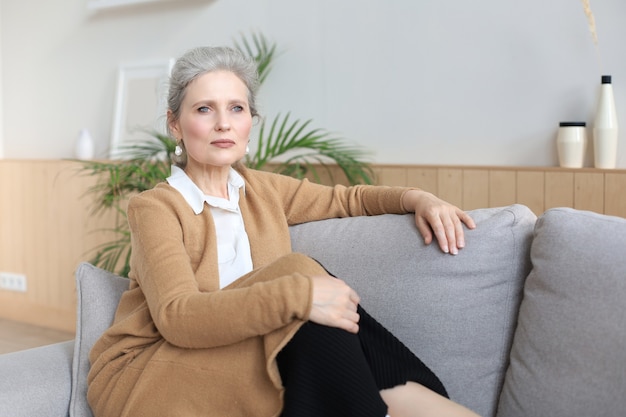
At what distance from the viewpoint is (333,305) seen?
1566mm

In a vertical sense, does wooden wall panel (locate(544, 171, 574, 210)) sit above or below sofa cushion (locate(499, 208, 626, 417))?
above

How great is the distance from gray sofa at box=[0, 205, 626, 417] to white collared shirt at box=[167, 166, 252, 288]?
0.53 ft

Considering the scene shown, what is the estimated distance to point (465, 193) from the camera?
10.2 feet

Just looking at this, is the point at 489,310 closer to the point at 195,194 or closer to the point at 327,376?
the point at 327,376

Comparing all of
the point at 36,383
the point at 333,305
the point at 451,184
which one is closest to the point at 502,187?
the point at 451,184

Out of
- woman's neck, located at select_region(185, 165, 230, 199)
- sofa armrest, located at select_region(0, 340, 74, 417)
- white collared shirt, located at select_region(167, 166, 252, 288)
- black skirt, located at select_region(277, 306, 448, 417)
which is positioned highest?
woman's neck, located at select_region(185, 165, 230, 199)

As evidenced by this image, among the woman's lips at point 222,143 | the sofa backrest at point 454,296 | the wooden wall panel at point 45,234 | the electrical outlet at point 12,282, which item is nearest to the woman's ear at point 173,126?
the woman's lips at point 222,143

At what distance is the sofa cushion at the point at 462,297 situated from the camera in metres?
1.75

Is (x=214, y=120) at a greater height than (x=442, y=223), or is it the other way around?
(x=214, y=120)

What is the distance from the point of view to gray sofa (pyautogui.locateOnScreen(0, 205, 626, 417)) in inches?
61.7

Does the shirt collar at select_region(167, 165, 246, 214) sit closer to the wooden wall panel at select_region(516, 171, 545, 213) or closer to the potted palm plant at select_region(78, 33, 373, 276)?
the potted palm plant at select_region(78, 33, 373, 276)

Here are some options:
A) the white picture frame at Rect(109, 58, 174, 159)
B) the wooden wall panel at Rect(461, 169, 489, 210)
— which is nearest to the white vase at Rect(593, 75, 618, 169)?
the wooden wall panel at Rect(461, 169, 489, 210)

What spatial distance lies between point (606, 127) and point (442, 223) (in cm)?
124

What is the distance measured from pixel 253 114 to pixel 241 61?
17cm
